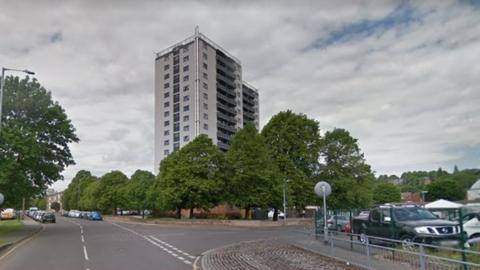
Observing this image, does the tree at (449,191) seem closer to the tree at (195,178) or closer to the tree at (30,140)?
the tree at (195,178)

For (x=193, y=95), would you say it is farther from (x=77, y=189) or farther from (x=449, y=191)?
(x=449, y=191)

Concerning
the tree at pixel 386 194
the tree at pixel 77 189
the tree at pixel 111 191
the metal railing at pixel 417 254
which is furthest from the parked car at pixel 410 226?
the tree at pixel 77 189

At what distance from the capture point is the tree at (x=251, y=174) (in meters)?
51.0

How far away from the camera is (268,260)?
16.3 meters

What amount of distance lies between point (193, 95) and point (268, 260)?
9298 cm

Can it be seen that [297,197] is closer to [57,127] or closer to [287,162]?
[287,162]

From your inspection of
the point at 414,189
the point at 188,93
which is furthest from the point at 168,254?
the point at 414,189

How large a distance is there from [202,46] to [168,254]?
94947 millimetres

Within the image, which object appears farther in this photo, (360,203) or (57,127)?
(360,203)

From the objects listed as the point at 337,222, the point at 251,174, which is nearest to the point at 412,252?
the point at 337,222

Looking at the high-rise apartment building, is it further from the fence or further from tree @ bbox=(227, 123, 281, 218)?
the fence

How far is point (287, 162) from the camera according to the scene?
5459 centimetres

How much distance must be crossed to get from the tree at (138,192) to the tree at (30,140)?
30.3 metres

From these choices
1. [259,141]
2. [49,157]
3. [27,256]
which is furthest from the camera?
[259,141]
